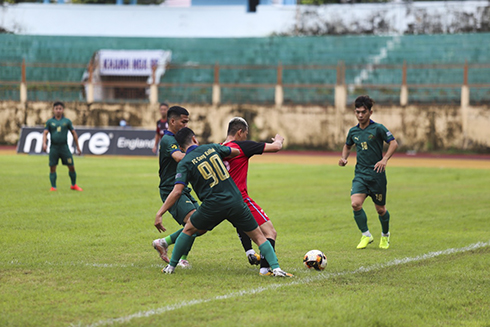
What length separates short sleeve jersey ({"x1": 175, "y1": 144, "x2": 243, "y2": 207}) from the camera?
6.66 m

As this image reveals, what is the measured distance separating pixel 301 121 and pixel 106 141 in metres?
9.27

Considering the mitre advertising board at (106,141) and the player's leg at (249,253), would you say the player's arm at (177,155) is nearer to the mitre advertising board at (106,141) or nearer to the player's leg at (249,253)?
the player's leg at (249,253)

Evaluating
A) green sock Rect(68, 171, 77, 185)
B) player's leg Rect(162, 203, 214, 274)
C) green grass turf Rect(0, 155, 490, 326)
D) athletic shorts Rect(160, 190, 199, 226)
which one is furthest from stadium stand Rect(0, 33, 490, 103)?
player's leg Rect(162, 203, 214, 274)

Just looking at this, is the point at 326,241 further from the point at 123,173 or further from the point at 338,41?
the point at 338,41

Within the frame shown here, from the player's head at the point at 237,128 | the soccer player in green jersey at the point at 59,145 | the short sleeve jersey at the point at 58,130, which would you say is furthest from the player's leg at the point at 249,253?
the short sleeve jersey at the point at 58,130

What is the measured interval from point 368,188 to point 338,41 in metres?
29.2

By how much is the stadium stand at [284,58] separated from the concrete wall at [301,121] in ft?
3.41

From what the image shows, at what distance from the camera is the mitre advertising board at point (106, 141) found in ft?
88.3

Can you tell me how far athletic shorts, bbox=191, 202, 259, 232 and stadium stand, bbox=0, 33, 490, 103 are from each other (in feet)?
82.1

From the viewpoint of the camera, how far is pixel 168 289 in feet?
20.2

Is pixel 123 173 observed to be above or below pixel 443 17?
below

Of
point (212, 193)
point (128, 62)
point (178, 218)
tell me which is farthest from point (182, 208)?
point (128, 62)

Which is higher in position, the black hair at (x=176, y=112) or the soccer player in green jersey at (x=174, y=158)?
the black hair at (x=176, y=112)

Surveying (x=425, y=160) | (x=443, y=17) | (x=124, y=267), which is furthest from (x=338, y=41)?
(x=124, y=267)
